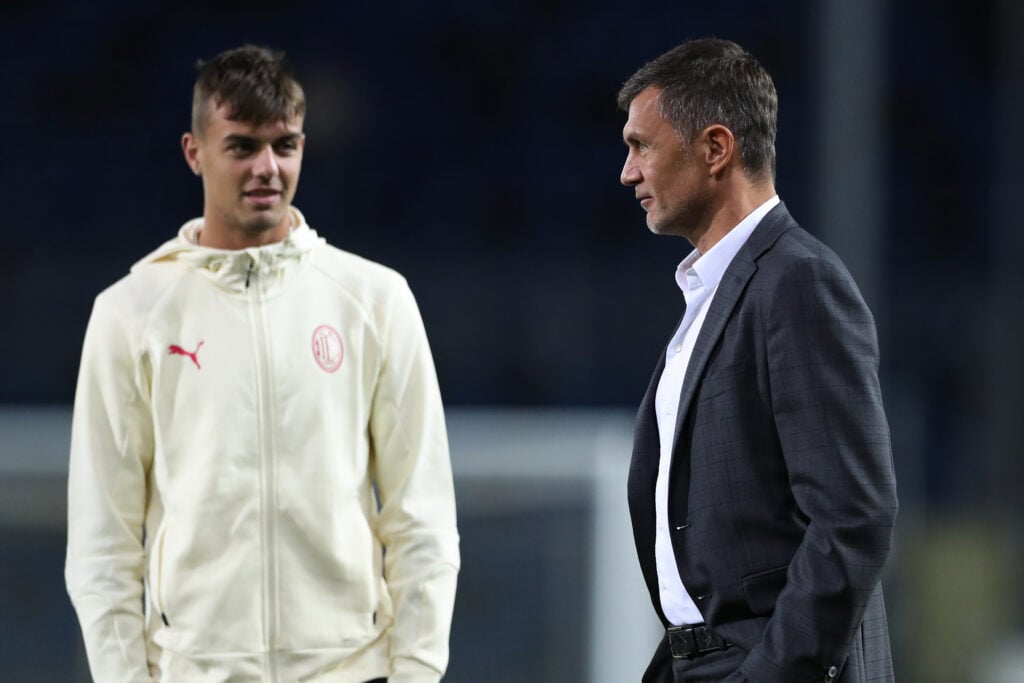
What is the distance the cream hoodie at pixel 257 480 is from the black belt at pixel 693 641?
0.61 m

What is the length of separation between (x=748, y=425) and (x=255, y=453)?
944mm

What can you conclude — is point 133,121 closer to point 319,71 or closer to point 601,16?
point 319,71

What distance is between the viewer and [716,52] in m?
2.25

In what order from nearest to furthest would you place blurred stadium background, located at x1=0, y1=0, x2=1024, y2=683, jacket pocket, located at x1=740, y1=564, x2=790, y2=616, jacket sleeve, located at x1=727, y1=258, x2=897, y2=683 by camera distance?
jacket sleeve, located at x1=727, y1=258, x2=897, y2=683
jacket pocket, located at x1=740, y1=564, x2=790, y2=616
blurred stadium background, located at x1=0, y1=0, x2=1024, y2=683

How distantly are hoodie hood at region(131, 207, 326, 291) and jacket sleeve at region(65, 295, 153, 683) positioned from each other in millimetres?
158

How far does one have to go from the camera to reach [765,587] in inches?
81.0

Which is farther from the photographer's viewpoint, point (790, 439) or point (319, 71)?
point (319, 71)

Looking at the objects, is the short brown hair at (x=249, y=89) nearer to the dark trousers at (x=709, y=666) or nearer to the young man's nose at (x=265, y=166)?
the young man's nose at (x=265, y=166)

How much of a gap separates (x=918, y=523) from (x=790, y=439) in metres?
5.93

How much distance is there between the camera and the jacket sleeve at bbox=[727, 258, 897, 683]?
6.40ft

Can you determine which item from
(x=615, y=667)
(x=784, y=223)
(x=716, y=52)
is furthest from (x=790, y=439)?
(x=615, y=667)

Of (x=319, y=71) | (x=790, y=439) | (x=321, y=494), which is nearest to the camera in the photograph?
(x=790, y=439)

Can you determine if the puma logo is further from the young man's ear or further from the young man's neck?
the young man's ear

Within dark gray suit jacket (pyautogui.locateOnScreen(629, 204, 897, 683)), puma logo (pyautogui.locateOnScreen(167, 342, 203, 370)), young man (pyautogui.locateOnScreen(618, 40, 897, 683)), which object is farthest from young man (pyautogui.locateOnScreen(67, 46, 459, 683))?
dark gray suit jacket (pyautogui.locateOnScreen(629, 204, 897, 683))
